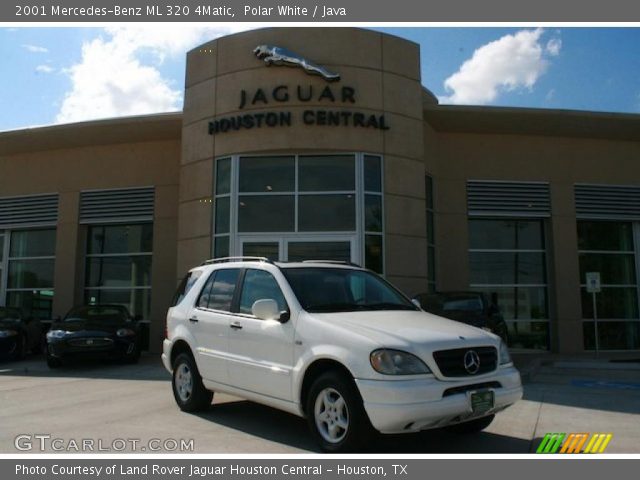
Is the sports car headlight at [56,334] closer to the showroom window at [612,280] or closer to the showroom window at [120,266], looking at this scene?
the showroom window at [120,266]

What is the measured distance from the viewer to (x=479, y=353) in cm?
515

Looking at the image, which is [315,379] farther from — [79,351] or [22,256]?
[22,256]

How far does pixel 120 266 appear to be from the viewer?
1755 cm

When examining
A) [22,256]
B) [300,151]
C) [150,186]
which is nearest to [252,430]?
Answer: [300,151]

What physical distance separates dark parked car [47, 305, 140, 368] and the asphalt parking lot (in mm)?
1740

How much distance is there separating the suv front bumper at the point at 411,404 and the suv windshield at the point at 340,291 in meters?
1.21

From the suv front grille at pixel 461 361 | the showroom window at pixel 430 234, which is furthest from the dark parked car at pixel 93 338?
the suv front grille at pixel 461 361

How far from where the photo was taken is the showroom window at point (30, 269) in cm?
1809

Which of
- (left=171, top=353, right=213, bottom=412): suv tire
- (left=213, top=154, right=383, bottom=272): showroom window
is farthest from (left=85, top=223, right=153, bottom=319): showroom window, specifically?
(left=171, top=353, right=213, bottom=412): suv tire

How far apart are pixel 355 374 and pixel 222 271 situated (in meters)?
2.81

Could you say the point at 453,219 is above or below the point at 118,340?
above

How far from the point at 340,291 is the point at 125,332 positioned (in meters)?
8.36

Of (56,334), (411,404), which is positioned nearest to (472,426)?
(411,404)

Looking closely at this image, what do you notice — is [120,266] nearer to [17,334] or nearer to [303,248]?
[17,334]
